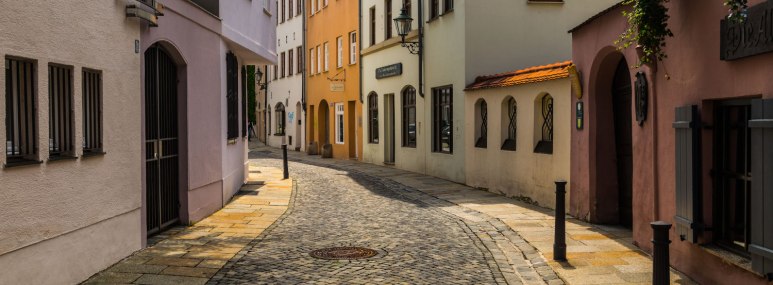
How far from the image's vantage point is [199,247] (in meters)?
8.84

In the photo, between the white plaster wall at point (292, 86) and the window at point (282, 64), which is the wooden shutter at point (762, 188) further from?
the window at point (282, 64)

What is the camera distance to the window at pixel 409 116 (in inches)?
868

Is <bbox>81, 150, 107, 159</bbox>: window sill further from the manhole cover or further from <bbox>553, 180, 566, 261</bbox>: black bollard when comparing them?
<bbox>553, 180, 566, 261</bbox>: black bollard

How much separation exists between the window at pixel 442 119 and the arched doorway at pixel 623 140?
8.14m

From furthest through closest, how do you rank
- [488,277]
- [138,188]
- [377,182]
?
[377,182] → [138,188] → [488,277]

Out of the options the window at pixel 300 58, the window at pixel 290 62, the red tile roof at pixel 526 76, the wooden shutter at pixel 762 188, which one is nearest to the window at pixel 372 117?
the red tile roof at pixel 526 76

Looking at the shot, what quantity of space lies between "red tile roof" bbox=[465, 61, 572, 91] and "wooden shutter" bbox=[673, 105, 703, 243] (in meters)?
4.76

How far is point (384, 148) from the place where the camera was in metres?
24.9

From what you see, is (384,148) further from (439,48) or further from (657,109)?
(657,109)

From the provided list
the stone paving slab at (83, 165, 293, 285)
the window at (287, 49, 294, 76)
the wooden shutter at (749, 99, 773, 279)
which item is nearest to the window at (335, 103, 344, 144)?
the window at (287, 49, 294, 76)

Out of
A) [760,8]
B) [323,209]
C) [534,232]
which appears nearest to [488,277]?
[534,232]

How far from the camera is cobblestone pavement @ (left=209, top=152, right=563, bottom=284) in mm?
7344

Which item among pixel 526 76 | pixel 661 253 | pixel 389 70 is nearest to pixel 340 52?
pixel 389 70

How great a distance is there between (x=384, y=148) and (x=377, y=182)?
20.4ft
